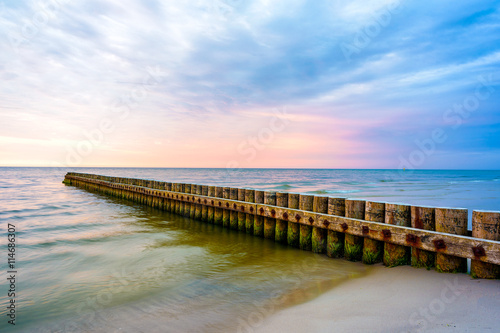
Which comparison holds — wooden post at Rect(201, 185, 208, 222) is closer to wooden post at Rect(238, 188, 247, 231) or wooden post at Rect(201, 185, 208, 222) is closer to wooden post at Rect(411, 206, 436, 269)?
wooden post at Rect(238, 188, 247, 231)

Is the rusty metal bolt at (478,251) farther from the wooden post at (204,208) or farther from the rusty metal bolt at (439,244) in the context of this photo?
the wooden post at (204,208)

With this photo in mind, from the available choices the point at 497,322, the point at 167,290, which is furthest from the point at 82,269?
the point at 497,322

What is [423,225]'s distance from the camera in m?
4.47

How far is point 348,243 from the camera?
5.55m

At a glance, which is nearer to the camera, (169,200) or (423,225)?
(423,225)

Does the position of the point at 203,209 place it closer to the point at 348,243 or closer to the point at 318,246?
the point at 318,246

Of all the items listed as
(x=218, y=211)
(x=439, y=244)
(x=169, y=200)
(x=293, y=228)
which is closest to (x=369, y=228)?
(x=439, y=244)

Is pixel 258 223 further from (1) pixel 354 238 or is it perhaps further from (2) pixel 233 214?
(1) pixel 354 238

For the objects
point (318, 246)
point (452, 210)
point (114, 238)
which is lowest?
point (114, 238)

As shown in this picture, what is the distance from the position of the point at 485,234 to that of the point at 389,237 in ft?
4.25

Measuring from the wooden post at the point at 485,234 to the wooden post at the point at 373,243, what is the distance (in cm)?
137

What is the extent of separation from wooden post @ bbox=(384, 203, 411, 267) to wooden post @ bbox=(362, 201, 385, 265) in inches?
6.4

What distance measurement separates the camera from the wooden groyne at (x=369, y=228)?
3.93m

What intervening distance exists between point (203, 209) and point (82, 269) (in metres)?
4.67
